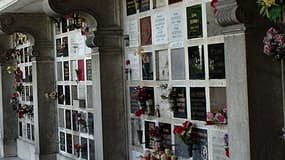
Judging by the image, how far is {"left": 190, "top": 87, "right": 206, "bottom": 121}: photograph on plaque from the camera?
364 centimetres

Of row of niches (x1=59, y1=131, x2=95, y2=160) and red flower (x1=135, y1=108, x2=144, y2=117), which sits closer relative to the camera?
red flower (x1=135, y1=108, x2=144, y2=117)

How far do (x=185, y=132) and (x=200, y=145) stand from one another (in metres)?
0.14

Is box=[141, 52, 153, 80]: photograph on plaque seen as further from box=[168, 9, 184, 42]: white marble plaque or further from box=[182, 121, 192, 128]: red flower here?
box=[182, 121, 192, 128]: red flower

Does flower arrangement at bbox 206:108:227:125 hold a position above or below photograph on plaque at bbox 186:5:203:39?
below

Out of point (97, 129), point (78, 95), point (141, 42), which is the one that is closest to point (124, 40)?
point (141, 42)

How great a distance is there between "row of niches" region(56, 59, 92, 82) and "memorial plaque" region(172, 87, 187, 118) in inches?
69.9

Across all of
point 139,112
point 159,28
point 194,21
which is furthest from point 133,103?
point 194,21

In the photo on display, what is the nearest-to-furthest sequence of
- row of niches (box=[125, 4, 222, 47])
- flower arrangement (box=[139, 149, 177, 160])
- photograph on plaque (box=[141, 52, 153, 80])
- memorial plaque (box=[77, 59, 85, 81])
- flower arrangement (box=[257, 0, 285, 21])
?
flower arrangement (box=[257, 0, 285, 21]) → row of niches (box=[125, 4, 222, 47]) → flower arrangement (box=[139, 149, 177, 160]) → photograph on plaque (box=[141, 52, 153, 80]) → memorial plaque (box=[77, 59, 85, 81])

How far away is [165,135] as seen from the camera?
13.7 ft

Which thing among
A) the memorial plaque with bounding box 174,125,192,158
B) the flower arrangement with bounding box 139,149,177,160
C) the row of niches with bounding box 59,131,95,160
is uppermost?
the memorial plaque with bounding box 174,125,192,158

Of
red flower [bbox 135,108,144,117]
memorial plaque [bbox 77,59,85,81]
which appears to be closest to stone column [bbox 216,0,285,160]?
red flower [bbox 135,108,144,117]

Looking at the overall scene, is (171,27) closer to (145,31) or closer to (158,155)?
(145,31)

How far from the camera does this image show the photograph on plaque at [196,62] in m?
3.61

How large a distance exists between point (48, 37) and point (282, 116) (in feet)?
14.9
